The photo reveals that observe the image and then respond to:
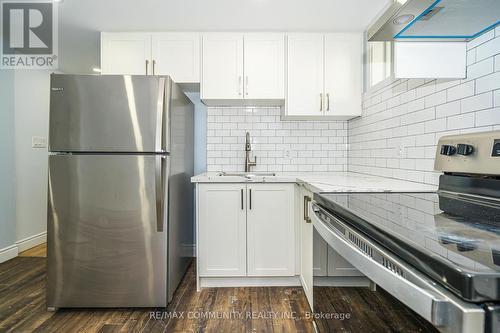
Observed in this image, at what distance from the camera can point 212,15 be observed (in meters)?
2.24

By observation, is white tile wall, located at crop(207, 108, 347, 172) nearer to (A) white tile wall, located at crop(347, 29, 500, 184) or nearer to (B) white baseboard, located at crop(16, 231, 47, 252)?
(A) white tile wall, located at crop(347, 29, 500, 184)

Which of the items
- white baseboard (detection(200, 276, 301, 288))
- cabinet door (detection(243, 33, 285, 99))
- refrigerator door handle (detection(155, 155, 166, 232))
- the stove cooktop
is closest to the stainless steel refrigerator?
refrigerator door handle (detection(155, 155, 166, 232))

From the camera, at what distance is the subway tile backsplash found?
4.22 feet

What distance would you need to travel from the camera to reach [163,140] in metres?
1.88

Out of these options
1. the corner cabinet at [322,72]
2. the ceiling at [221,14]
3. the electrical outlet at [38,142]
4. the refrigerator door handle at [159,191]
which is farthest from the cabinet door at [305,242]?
the electrical outlet at [38,142]

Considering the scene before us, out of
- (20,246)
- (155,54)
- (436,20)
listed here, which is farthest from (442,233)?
(20,246)

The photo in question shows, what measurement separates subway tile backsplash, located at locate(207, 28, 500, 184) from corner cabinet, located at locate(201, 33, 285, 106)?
350 mm

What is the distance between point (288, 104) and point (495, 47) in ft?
4.89

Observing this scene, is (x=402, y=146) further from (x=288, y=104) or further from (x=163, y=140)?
(x=163, y=140)

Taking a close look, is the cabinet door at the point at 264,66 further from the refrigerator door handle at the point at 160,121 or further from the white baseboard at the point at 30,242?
the white baseboard at the point at 30,242

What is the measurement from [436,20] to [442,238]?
100 centimetres

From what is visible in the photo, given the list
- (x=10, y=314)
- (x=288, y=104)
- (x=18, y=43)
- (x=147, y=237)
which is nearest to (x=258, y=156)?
(x=288, y=104)

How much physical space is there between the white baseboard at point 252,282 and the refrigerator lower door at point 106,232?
478 mm

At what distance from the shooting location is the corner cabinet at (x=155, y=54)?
8.15 feet
